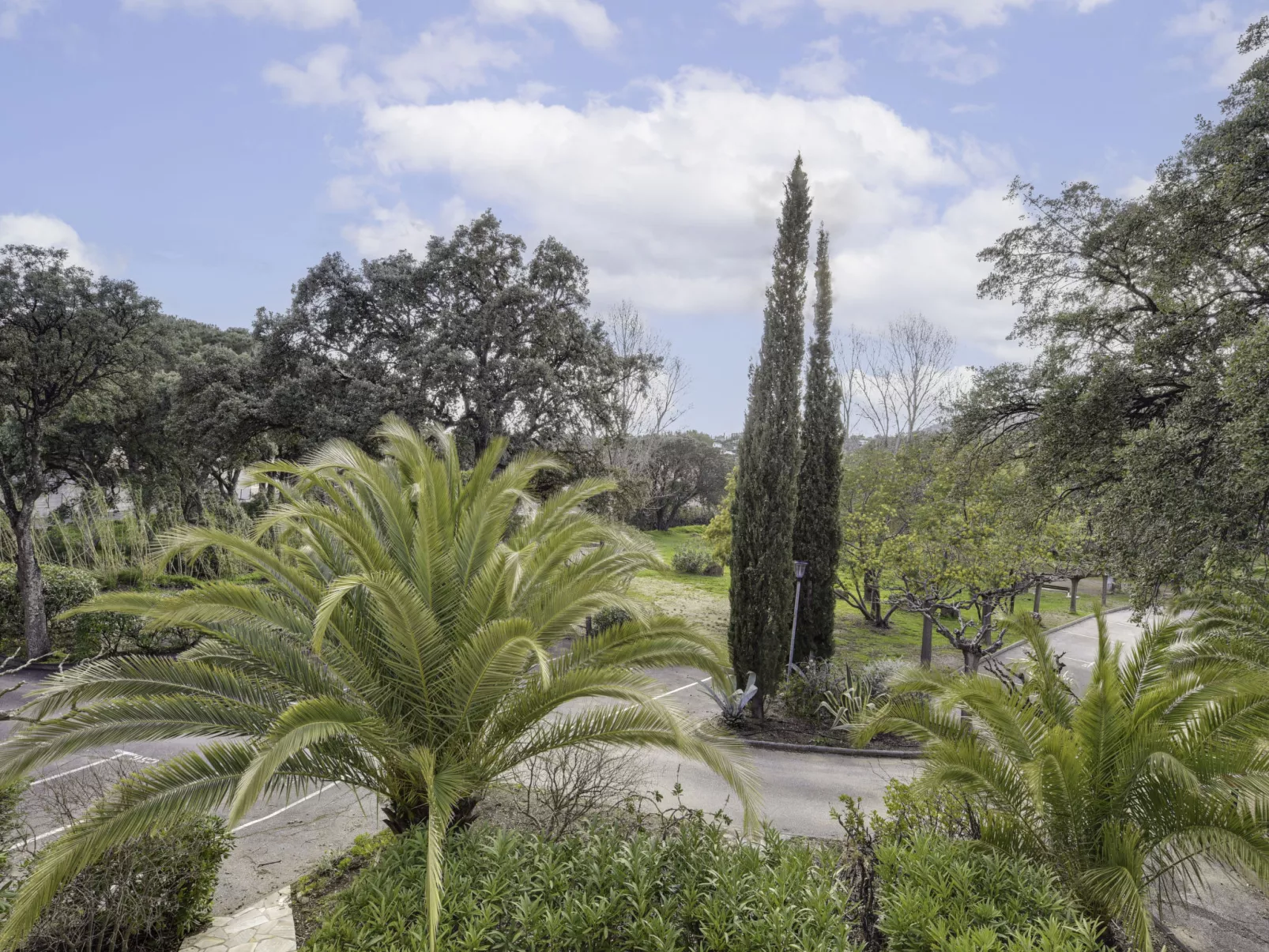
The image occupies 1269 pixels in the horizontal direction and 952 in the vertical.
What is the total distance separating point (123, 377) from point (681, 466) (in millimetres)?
31623

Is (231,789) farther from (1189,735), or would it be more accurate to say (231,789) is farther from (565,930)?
(1189,735)

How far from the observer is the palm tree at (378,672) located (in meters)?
4.11

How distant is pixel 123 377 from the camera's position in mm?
13336

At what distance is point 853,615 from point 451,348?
15.1 meters

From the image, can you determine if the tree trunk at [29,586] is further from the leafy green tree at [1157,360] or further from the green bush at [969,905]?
the leafy green tree at [1157,360]

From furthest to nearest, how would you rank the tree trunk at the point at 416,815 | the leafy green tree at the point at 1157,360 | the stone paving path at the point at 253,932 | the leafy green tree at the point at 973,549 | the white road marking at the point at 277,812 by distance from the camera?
the leafy green tree at the point at 973,549
the leafy green tree at the point at 1157,360
the white road marking at the point at 277,812
the tree trunk at the point at 416,815
the stone paving path at the point at 253,932

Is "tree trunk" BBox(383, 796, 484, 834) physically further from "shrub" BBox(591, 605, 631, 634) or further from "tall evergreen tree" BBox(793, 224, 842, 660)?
"shrub" BBox(591, 605, 631, 634)

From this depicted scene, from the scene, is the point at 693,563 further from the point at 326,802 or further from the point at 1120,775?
the point at 1120,775

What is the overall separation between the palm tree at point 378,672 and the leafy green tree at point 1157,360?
646cm

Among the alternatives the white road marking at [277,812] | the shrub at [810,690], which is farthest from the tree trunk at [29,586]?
the shrub at [810,690]

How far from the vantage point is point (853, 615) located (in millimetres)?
22125

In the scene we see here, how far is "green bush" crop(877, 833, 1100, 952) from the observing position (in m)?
3.05

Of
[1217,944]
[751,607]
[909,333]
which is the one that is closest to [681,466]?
[909,333]

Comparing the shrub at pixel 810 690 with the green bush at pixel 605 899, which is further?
the shrub at pixel 810 690
